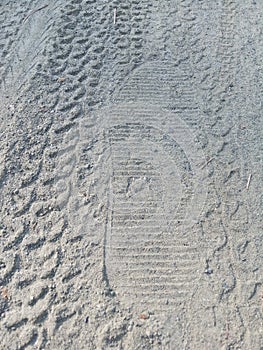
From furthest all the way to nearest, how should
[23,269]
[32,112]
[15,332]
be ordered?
1. [32,112]
2. [23,269]
3. [15,332]

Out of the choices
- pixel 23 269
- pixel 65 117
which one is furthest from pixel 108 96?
pixel 23 269

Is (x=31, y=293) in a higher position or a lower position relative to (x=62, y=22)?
lower

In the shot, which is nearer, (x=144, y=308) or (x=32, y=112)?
(x=144, y=308)

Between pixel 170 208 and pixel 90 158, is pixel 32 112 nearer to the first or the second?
pixel 90 158

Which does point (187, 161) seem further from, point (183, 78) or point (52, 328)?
point (52, 328)

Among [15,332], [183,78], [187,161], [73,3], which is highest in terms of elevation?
[73,3]

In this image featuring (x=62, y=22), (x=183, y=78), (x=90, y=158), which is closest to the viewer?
(x=90, y=158)
